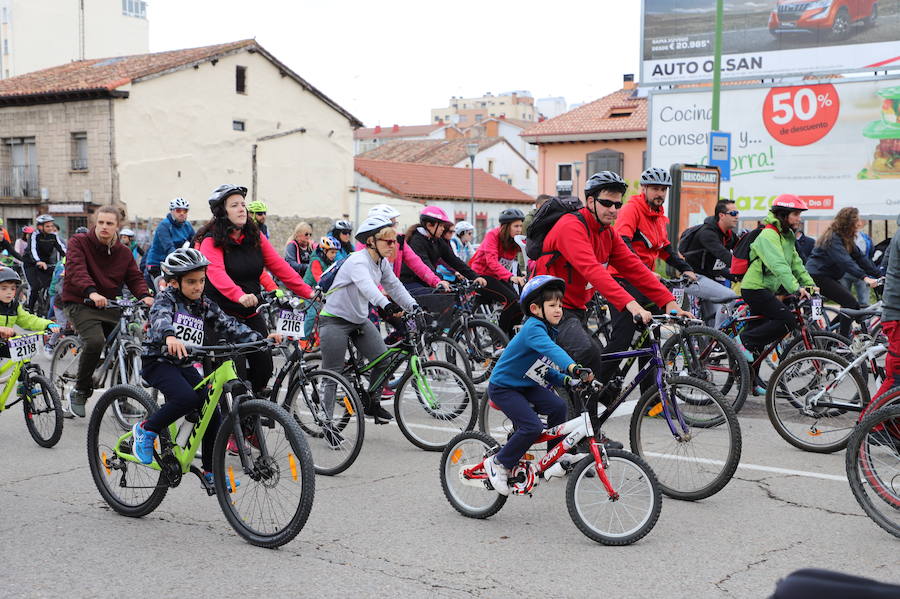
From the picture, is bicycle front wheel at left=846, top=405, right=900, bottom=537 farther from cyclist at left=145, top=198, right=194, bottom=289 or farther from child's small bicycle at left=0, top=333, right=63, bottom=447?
cyclist at left=145, top=198, right=194, bottom=289

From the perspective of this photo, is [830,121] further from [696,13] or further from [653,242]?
[653,242]

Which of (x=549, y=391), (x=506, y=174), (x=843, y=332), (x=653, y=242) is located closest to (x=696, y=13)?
(x=843, y=332)

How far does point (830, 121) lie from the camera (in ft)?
65.9

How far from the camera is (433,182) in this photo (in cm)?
6103

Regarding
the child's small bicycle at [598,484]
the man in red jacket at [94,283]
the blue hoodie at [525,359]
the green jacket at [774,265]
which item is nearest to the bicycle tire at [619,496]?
the child's small bicycle at [598,484]

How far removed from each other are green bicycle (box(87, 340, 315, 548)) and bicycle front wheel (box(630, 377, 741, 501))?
2.18 meters

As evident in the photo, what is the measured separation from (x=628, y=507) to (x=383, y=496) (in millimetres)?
1671

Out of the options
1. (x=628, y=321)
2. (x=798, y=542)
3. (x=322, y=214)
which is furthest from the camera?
(x=322, y=214)

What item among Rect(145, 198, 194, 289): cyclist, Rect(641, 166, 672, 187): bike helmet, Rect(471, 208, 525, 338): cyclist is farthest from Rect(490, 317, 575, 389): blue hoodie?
Rect(145, 198, 194, 289): cyclist

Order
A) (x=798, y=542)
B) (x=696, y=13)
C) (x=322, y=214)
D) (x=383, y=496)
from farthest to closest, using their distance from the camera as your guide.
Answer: (x=322, y=214), (x=696, y=13), (x=383, y=496), (x=798, y=542)

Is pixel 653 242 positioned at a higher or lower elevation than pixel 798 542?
higher

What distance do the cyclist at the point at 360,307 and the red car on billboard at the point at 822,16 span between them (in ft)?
56.8

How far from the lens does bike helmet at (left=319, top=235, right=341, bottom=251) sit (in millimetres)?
12538

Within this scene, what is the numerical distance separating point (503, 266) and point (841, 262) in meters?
3.56
